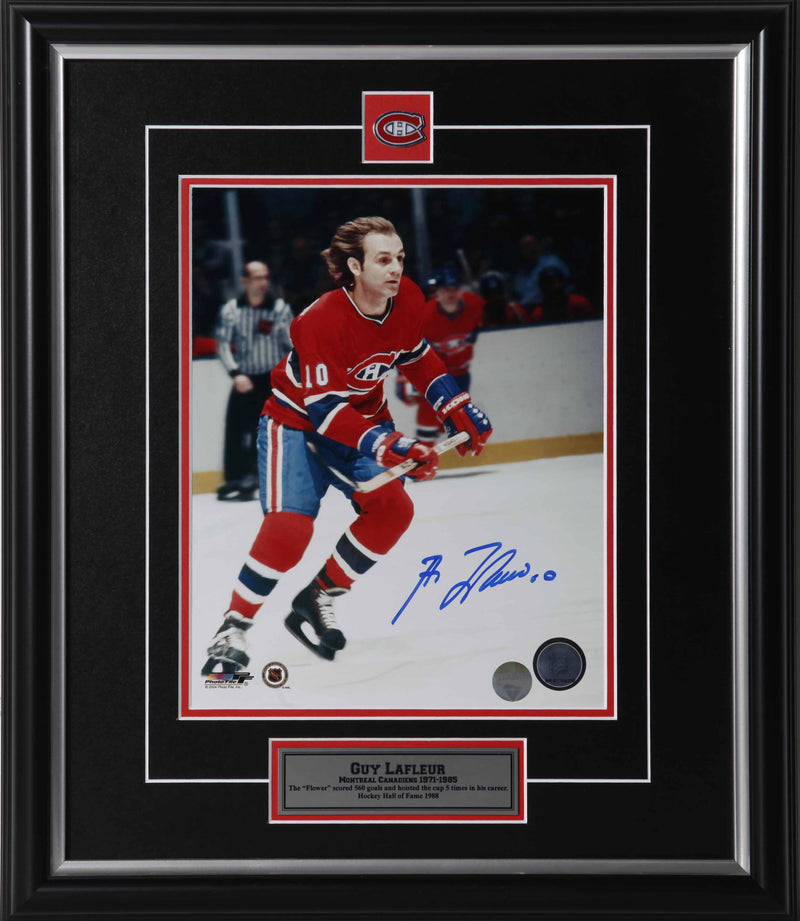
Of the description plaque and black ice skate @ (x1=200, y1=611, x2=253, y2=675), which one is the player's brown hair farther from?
the description plaque

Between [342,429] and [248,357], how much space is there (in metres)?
0.14

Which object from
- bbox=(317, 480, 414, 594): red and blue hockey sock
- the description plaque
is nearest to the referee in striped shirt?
bbox=(317, 480, 414, 594): red and blue hockey sock

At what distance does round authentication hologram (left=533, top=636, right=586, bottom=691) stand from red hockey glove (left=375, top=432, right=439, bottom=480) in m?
0.25

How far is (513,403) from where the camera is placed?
98 cm

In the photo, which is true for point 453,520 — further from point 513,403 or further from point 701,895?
point 701,895

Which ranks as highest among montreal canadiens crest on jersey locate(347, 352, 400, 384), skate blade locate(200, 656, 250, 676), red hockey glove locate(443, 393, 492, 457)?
montreal canadiens crest on jersey locate(347, 352, 400, 384)

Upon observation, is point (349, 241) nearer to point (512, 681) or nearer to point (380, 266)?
point (380, 266)

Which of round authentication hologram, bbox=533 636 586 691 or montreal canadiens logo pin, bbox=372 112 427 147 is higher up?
montreal canadiens logo pin, bbox=372 112 427 147

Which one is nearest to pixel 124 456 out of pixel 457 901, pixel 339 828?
pixel 339 828

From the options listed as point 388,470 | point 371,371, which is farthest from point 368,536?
point 371,371

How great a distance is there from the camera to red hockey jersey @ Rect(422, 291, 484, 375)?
976 millimetres

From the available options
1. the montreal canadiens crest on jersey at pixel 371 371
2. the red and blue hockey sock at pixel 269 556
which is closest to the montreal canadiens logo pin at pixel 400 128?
the montreal canadiens crest on jersey at pixel 371 371

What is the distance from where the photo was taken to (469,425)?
98 cm
